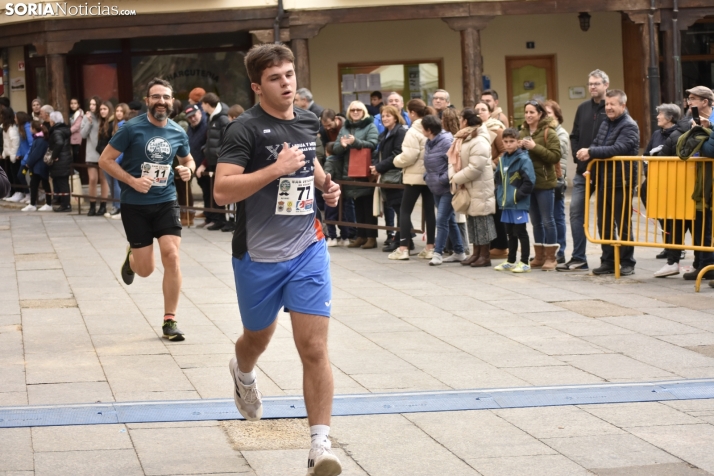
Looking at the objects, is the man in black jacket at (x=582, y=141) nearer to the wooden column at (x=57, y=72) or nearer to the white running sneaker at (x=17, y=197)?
the wooden column at (x=57, y=72)

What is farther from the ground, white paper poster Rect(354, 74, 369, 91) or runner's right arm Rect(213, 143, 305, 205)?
Answer: white paper poster Rect(354, 74, 369, 91)

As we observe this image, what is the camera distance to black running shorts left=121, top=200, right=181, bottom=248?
8625 mm

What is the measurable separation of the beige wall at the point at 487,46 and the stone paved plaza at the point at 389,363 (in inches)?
417

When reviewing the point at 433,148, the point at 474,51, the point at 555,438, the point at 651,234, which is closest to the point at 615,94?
the point at 433,148

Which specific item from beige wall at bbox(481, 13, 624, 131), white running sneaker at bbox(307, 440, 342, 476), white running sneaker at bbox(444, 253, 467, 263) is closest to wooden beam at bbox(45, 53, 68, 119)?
beige wall at bbox(481, 13, 624, 131)

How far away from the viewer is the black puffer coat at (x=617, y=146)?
11406 mm

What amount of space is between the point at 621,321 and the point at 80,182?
14172mm

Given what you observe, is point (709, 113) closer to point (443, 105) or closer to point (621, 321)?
point (621, 321)

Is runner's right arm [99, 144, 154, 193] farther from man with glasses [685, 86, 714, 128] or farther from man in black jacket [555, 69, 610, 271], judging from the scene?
man with glasses [685, 86, 714, 128]

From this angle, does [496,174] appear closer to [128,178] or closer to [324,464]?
[128,178]

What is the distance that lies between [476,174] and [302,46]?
386 inches

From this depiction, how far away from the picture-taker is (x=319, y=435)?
5.02 metres

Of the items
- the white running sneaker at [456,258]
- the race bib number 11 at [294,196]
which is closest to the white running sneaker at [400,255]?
the white running sneaker at [456,258]

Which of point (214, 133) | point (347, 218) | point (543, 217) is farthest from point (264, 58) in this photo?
point (214, 133)
